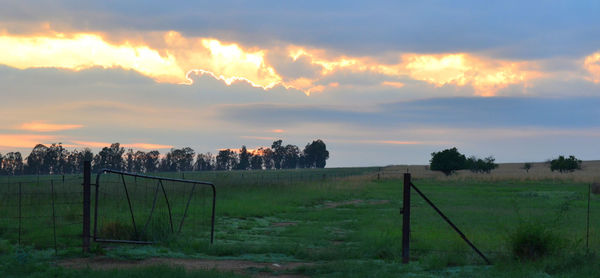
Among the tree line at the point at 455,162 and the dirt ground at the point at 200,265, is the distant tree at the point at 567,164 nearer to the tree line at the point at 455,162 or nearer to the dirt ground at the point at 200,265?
the tree line at the point at 455,162

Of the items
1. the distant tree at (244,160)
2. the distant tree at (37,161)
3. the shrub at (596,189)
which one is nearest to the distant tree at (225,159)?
the distant tree at (244,160)

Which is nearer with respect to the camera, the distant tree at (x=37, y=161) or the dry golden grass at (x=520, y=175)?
the dry golden grass at (x=520, y=175)

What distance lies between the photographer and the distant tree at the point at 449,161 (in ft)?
344

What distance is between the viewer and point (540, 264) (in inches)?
500

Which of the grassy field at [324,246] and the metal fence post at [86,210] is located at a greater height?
the metal fence post at [86,210]

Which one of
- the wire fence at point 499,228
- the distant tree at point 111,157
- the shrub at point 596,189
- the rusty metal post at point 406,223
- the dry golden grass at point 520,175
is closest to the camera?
the rusty metal post at point 406,223

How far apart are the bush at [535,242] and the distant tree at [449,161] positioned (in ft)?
308

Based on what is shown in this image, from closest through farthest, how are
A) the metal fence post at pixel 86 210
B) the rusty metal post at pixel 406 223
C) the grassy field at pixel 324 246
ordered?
the grassy field at pixel 324 246 < the rusty metal post at pixel 406 223 < the metal fence post at pixel 86 210

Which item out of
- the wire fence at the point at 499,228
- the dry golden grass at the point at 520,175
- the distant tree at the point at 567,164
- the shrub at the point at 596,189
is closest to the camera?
the wire fence at the point at 499,228

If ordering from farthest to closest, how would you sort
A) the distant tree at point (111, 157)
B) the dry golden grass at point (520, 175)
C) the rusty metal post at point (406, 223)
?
the distant tree at point (111, 157) → the dry golden grass at point (520, 175) → the rusty metal post at point (406, 223)

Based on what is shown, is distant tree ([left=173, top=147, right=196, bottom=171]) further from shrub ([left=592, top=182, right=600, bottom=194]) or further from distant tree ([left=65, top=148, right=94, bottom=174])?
shrub ([left=592, top=182, right=600, bottom=194])

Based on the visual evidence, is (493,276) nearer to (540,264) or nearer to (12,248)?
(540,264)

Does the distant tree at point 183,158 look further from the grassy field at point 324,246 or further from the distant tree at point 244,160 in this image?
the grassy field at point 324,246

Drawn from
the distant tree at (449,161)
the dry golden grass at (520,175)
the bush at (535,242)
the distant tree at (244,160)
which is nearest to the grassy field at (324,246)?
the bush at (535,242)
